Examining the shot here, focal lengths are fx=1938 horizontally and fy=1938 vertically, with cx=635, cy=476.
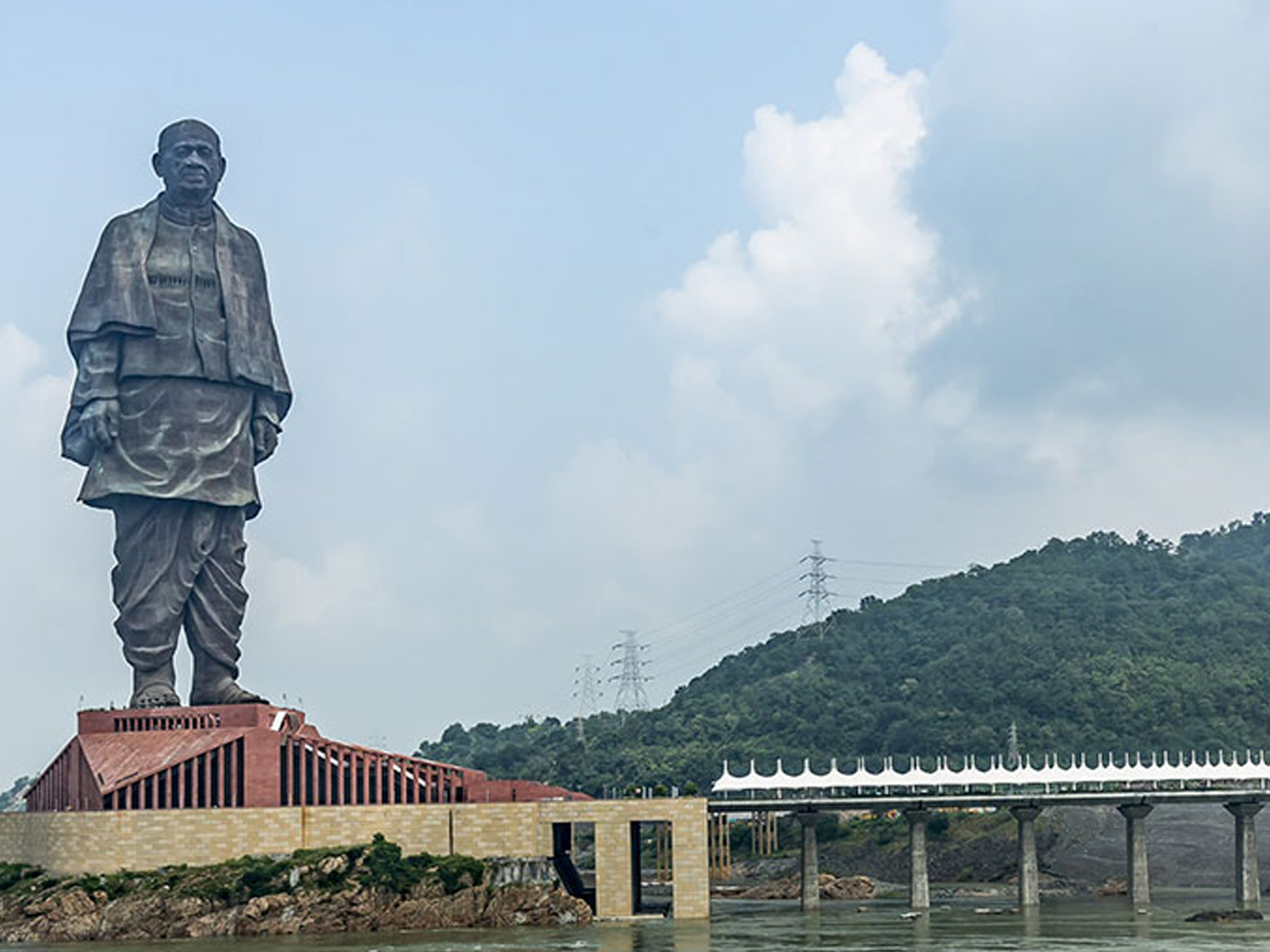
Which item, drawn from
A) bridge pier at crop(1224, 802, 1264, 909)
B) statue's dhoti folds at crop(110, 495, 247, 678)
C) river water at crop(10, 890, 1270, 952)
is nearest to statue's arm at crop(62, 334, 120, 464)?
statue's dhoti folds at crop(110, 495, 247, 678)

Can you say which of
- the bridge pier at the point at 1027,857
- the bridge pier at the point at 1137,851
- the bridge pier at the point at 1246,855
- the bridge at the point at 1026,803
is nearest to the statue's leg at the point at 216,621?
the bridge at the point at 1026,803

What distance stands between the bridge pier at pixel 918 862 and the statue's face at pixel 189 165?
58.2 meters

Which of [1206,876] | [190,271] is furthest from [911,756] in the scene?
[190,271]

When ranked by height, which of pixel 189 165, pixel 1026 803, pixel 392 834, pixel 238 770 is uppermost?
pixel 189 165

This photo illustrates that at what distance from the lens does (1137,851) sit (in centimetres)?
11869

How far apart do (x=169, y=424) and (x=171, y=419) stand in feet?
1.13

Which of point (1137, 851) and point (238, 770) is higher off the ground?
point (238, 770)

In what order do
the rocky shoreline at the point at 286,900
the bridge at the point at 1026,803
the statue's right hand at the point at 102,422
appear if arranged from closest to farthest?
the rocky shoreline at the point at 286,900, the bridge at the point at 1026,803, the statue's right hand at the point at 102,422

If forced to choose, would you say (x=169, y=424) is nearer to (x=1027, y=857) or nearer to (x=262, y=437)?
(x=262, y=437)

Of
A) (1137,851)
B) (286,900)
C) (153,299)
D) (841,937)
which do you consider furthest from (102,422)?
(1137,851)

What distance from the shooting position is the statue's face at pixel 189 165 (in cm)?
11981

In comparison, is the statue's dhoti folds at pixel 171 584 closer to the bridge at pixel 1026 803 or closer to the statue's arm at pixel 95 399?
the statue's arm at pixel 95 399

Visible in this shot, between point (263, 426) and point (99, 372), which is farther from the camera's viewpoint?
point (263, 426)

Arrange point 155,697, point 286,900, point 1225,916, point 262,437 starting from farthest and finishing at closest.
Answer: point 262,437
point 155,697
point 1225,916
point 286,900
